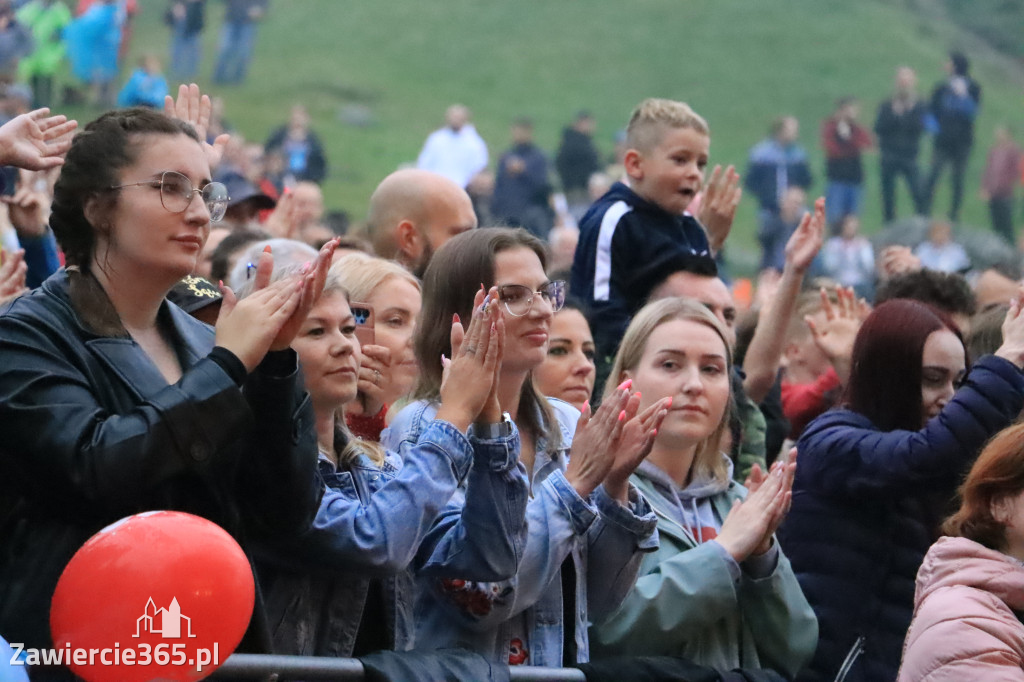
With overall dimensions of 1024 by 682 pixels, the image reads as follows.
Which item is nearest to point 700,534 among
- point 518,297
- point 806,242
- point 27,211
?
point 518,297

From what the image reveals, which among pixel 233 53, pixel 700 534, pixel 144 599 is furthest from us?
pixel 233 53

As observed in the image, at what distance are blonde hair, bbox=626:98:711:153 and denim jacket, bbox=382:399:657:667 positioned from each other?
216 cm

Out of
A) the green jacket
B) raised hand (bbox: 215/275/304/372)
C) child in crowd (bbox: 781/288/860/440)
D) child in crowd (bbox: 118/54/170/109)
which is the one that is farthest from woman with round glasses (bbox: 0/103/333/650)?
child in crowd (bbox: 781/288/860/440)

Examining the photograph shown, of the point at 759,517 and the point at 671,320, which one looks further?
the point at 671,320

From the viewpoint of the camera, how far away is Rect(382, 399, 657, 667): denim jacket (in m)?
3.31

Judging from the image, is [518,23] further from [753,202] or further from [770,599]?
[770,599]

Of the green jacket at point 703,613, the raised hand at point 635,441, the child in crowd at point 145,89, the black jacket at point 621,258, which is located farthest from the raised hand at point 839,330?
the child in crowd at point 145,89

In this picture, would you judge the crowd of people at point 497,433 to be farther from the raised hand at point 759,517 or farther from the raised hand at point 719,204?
the raised hand at point 719,204

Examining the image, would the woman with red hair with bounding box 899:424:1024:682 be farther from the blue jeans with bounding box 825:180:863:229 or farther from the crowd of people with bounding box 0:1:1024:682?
the blue jeans with bounding box 825:180:863:229

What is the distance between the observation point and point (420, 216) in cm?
540

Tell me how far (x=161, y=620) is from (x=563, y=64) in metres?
33.2

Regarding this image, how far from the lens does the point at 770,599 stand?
148 inches

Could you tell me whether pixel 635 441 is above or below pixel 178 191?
below

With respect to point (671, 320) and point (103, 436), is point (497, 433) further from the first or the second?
point (671, 320)
